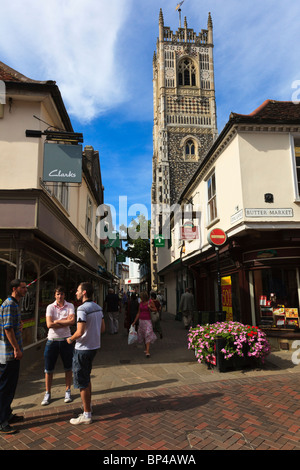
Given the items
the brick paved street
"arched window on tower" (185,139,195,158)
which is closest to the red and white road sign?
the brick paved street

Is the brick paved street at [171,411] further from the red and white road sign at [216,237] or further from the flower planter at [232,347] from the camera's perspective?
the red and white road sign at [216,237]

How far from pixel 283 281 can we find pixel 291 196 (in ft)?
8.38

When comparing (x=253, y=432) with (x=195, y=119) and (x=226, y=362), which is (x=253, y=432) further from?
(x=195, y=119)

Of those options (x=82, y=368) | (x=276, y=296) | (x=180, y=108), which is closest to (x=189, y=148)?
(x=180, y=108)

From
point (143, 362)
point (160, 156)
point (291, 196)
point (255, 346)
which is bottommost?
point (143, 362)

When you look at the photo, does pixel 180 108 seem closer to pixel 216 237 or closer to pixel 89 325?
pixel 216 237

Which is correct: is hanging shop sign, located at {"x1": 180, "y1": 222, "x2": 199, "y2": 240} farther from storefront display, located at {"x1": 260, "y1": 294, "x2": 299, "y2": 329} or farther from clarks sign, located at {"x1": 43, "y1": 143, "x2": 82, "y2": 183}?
clarks sign, located at {"x1": 43, "y1": 143, "x2": 82, "y2": 183}

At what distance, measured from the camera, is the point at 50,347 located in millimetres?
5164

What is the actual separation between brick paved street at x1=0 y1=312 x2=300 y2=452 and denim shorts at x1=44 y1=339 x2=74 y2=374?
557mm

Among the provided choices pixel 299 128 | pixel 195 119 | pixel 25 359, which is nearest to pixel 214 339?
pixel 25 359

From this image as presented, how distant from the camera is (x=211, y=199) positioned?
12242 millimetres

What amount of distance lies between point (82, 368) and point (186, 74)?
206 ft

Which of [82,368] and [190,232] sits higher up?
[190,232]
